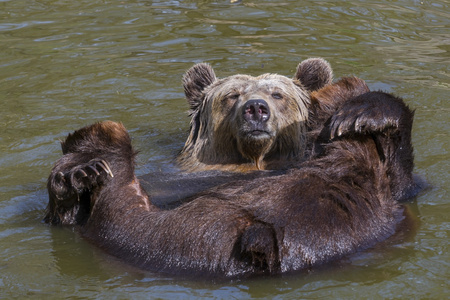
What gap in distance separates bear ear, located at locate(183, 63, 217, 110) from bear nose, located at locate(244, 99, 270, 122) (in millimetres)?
1527

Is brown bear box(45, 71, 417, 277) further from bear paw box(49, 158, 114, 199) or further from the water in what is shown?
the water

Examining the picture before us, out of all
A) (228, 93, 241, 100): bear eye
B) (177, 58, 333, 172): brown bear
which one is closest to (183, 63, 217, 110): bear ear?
(177, 58, 333, 172): brown bear

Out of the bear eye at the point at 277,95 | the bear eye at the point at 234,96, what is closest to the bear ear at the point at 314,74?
the bear eye at the point at 277,95

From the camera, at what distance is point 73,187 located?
21.2 feet

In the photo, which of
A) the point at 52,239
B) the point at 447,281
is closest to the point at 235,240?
the point at 447,281

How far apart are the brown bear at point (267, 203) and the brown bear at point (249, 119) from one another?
0.74 metres

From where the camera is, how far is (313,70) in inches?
338

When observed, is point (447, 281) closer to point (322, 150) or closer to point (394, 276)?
point (394, 276)

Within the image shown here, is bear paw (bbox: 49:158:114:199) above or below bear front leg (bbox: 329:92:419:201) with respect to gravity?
below

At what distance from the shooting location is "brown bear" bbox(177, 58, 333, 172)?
751 cm

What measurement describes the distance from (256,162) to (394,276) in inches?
107

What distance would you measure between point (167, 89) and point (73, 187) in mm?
5389

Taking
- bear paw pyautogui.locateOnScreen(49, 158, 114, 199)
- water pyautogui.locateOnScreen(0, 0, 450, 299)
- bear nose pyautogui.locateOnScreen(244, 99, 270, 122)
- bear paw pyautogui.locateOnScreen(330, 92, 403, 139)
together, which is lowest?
water pyautogui.locateOnScreen(0, 0, 450, 299)

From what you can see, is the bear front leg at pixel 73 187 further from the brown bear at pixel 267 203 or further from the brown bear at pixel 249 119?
the brown bear at pixel 249 119
